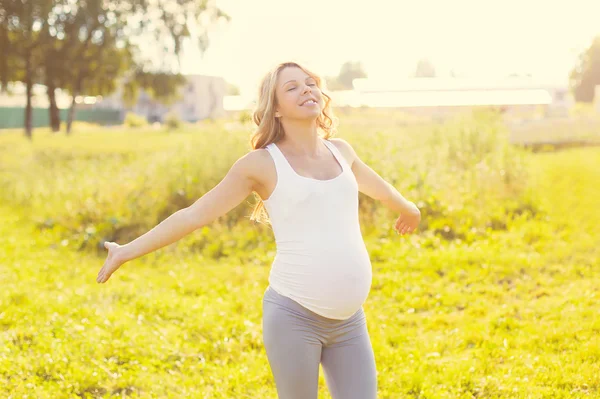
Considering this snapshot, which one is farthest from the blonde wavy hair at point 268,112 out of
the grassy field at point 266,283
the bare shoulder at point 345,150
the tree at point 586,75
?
the tree at point 586,75

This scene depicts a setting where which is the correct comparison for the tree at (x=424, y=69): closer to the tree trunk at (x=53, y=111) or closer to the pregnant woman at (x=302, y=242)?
the tree trunk at (x=53, y=111)

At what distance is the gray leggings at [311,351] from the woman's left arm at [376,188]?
2.26 feet

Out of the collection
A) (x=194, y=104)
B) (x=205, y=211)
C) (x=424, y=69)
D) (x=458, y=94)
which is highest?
(x=424, y=69)

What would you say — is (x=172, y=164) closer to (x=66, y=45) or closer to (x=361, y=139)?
(x=361, y=139)

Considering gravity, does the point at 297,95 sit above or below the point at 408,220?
above

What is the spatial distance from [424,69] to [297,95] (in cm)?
7957

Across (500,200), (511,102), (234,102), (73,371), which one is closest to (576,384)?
(73,371)

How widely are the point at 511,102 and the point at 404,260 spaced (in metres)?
33.1

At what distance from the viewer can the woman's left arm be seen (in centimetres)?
322

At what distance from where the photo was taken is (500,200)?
10.6 metres

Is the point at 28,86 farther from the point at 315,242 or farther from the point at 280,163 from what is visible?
the point at 315,242

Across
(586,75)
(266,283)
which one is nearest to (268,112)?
(266,283)

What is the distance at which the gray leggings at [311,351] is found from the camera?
2822 millimetres

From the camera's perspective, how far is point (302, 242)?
2.80m
